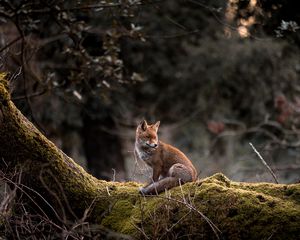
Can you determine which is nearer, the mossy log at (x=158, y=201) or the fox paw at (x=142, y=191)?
the mossy log at (x=158, y=201)

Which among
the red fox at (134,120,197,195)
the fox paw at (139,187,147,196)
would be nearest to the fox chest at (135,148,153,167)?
the red fox at (134,120,197,195)

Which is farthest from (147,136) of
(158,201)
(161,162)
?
(158,201)

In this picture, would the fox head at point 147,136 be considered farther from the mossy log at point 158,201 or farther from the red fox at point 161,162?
the mossy log at point 158,201

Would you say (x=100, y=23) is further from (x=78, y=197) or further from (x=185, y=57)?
(x=78, y=197)

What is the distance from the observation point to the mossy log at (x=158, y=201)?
5.99 m

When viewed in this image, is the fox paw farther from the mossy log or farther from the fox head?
the fox head

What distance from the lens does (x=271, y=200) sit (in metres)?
6.23

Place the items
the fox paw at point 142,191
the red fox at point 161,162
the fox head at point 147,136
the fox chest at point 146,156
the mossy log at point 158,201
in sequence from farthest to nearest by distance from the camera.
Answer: the fox head at point 147,136 < the fox chest at point 146,156 < the red fox at point 161,162 < the fox paw at point 142,191 < the mossy log at point 158,201

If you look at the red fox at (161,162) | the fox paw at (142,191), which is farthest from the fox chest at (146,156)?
the fox paw at (142,191)

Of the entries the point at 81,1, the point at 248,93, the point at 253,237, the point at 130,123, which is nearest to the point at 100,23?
the point at 130,123

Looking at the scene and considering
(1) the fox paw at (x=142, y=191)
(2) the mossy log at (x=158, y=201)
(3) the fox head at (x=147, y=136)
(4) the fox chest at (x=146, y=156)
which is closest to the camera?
(2) the mossy log at (x=158, y=201)

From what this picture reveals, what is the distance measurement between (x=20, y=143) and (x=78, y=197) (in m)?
0.90

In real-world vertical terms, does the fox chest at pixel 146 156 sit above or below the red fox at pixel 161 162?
below

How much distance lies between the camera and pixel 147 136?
7895 millimetres
